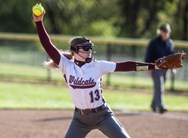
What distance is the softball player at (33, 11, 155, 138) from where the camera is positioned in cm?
639

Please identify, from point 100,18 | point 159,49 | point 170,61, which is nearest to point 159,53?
point 159,49

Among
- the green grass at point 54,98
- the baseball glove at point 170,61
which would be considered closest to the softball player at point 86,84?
the baseball glove at point 170,61

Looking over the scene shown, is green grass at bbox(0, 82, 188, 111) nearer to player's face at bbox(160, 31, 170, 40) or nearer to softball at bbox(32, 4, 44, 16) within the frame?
player's face at bbox(160, 31, 170, 40)

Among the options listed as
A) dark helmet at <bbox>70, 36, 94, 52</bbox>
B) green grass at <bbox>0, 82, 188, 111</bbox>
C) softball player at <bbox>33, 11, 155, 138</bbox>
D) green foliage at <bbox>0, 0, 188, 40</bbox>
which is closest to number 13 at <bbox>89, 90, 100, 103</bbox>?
softball player at <bbox>33, 11, 155, 138</bbox>

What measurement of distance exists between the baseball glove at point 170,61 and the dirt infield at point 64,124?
3370mm

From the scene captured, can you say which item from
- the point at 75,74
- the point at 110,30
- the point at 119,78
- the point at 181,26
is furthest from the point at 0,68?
the point at 110,30

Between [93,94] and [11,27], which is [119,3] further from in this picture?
[93,94]

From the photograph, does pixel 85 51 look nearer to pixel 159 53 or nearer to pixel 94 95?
pixel 94 95

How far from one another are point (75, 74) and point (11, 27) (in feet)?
130

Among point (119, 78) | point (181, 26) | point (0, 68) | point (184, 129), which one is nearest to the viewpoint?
point (184, 129)

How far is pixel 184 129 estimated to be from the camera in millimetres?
11008

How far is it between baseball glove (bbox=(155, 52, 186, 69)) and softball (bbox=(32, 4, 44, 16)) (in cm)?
153

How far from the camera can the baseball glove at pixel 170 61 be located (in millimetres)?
6598

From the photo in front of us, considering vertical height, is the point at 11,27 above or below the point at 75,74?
below
